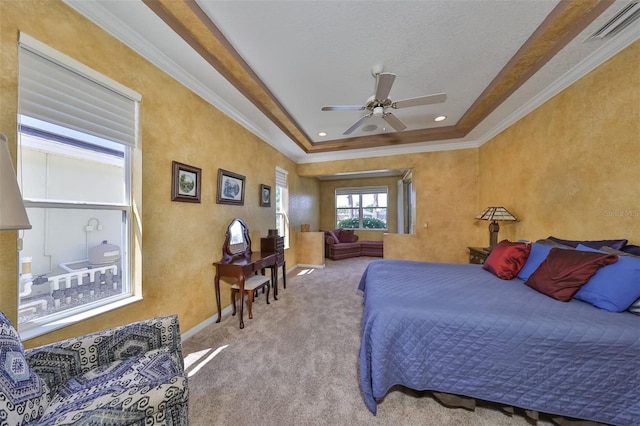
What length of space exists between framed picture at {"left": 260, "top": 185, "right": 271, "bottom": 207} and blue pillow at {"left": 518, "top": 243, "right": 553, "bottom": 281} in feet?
11.1

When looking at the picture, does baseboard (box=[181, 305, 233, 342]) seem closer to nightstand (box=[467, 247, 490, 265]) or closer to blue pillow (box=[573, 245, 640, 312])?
blue pillow (box=[573, 245, 640, 312])

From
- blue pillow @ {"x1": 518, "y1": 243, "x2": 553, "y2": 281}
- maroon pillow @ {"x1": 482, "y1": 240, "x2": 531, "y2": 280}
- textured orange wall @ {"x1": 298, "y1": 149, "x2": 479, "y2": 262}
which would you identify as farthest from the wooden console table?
textured orange wall @ {"x1": 298, "y1": 149, "x2": 479, "y2": 262}

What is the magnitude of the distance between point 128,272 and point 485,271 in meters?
A: 3.39

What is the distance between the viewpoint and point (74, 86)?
1421mm

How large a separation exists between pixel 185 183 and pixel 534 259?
3.41 m

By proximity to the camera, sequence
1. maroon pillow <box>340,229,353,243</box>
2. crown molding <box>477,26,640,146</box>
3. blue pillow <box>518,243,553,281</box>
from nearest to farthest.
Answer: crown molding <box>477,26,640,146</box> < blue pillow <box>518,243,553,281</box> < maroon pillow <box>340,229,353,243</box>

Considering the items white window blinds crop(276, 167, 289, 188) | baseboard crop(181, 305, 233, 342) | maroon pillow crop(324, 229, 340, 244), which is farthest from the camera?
maroon pillow crop(324, 229, 340, 244)

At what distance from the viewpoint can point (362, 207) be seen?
24.8 ft

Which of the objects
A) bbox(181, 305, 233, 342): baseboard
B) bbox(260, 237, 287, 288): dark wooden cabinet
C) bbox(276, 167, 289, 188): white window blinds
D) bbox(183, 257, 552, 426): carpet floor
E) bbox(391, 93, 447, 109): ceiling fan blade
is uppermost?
bbox(391, 93, 447, 109): ceiling fan blade

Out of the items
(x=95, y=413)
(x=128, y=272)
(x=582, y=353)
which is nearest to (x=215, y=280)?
(x=128, y=272)

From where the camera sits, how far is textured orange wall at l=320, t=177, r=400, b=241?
7.19 m

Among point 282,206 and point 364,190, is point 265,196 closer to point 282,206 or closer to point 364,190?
point 282,206

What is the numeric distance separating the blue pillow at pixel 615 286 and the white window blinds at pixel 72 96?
11.4ft

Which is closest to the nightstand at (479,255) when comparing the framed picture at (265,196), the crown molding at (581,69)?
the crown molding at (581,69)
